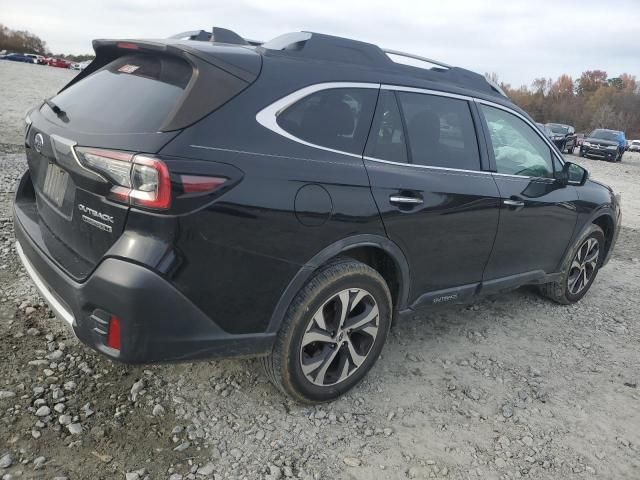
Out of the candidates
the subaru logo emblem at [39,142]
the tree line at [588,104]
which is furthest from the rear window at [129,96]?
the tree line at [588,104]

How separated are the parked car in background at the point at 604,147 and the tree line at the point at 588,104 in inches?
1911

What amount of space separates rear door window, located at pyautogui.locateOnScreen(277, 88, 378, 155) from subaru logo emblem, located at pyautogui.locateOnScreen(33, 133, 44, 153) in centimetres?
122

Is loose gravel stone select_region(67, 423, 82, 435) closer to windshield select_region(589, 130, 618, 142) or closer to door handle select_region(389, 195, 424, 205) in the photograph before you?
door handle select_region(389, 195, 424, 205)

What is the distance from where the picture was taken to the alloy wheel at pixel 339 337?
9.07 feet

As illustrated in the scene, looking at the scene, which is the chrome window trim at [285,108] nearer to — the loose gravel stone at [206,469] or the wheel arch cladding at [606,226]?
the loose gravel stone at [206,469]

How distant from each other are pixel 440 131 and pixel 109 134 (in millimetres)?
1946

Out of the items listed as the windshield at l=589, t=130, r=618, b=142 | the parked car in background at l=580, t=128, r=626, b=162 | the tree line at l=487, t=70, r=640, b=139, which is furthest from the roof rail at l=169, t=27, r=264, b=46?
the tree line at l=487, t=70, r=640, b=139

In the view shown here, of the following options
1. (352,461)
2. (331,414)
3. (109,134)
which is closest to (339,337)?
(331,414)

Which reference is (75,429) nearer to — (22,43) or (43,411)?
(43,411)

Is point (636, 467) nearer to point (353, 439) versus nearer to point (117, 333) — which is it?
point (353, 439)

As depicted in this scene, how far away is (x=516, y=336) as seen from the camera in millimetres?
4078

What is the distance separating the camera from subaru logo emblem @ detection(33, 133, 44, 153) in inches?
105

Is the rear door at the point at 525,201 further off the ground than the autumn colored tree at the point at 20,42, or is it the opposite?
the rear door at the point at 525,201

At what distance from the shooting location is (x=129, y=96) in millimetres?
2488
